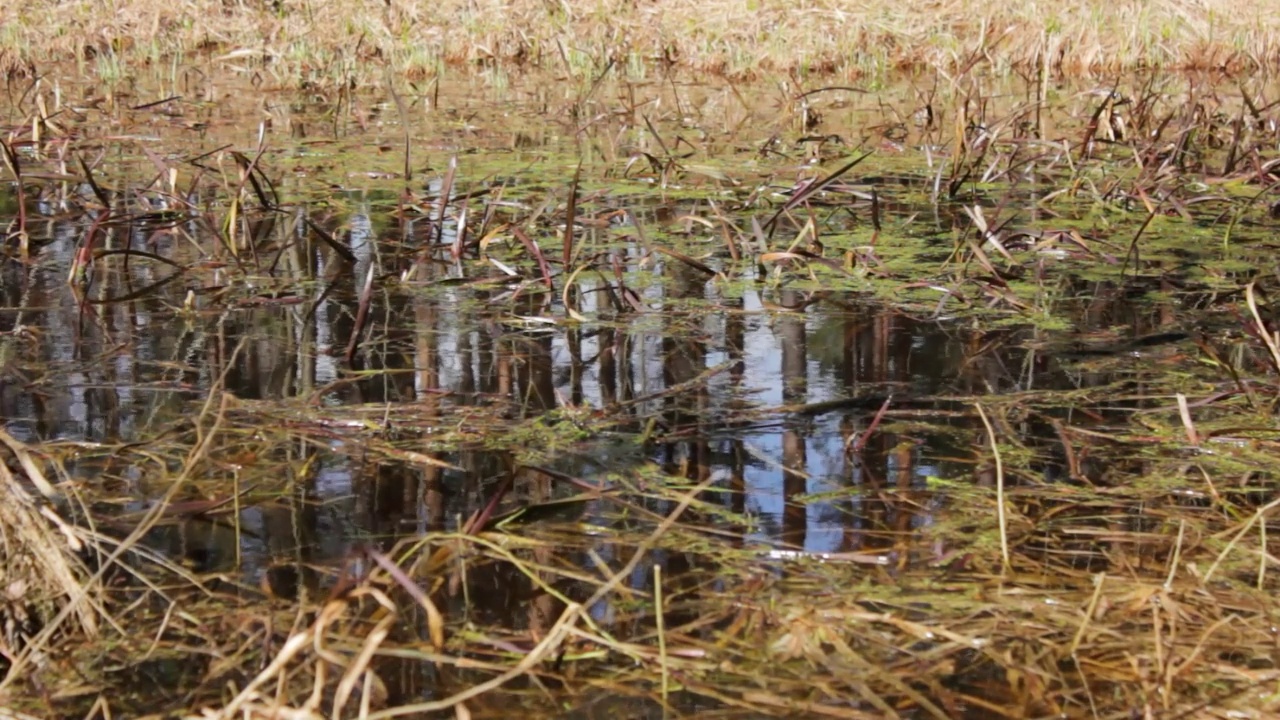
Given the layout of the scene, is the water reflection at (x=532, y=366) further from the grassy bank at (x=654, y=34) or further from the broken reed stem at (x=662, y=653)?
the grassy bank at (x=654, y=34)

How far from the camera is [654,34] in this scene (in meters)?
10.9

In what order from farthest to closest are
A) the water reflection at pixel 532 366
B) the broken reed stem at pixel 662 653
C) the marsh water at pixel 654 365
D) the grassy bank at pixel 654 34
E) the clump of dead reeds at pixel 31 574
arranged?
the grassy bank at pixel 654 34
the water reflection at pixel 532 366
the marsh water at pixel 654 365
the clump of dead reeds at pixel 31 574
the broken reed stem at pixel 662 653

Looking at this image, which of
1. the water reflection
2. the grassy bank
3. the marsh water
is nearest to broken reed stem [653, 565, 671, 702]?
the marsh water

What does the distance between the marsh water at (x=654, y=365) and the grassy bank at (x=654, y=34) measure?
4.47m

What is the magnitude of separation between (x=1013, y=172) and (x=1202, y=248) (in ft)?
3.68

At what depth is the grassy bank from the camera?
10.1 m

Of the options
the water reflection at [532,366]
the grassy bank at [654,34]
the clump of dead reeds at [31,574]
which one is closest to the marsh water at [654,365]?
the water reflection at [532,366]

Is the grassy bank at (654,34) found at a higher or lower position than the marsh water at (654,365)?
higher

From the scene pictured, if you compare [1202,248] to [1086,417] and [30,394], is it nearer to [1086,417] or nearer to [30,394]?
[1086,417]

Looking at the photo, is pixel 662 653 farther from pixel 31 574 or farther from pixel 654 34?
pixel 654 34

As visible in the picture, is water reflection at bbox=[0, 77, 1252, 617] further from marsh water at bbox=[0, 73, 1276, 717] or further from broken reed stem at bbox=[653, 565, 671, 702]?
broken reed stem at bbox=[653, 565, 671, 702]

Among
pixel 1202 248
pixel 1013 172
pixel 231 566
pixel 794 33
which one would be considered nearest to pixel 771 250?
pixel 1202 248

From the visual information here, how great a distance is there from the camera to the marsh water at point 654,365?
2.14 meters

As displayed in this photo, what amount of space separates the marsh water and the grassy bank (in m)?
4.47
